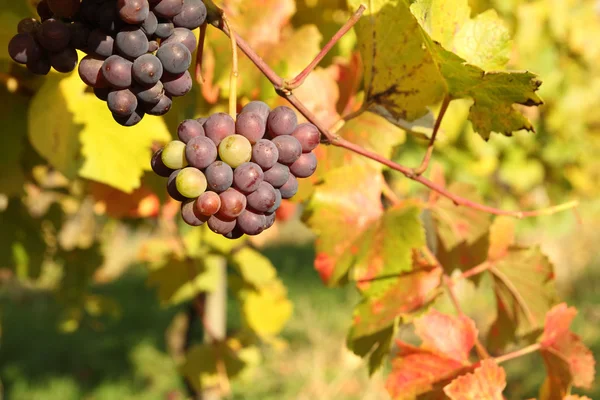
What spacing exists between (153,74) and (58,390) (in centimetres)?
458

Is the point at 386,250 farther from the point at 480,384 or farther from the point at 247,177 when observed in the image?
the point at 247,177

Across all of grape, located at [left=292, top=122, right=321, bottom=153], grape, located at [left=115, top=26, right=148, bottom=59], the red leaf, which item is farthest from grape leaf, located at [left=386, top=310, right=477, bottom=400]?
grape, located at [left=115, top=26, right=148, bottom=59]

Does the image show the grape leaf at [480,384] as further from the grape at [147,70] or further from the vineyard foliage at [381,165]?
the grape at [147,70]

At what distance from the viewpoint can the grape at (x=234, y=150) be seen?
702 millimetres

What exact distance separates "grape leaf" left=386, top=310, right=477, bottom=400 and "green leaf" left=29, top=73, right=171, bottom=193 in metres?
0.62

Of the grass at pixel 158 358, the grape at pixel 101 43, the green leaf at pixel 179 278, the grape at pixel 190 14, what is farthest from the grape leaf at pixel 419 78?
the grass at pixel 158 358

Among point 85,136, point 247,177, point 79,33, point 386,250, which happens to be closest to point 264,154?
point 247,177

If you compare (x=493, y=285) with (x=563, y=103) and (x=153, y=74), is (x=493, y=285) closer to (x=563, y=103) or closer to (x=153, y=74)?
(x=153, y=74)

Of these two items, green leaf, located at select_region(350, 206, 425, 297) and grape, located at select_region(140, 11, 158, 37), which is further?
green leaf, located at select_region(350, 206, 425, 297)

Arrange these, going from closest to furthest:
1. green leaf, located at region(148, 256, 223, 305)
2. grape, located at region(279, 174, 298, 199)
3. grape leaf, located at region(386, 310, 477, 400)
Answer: grape, located at region(279, 174, 298, 199) → grape leaf, located at region(386, 310, 477, 400) → green leaf, located at region(148, 256, 223, 305)

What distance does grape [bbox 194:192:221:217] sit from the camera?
0.69 metres

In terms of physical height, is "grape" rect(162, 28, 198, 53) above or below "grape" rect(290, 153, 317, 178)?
above

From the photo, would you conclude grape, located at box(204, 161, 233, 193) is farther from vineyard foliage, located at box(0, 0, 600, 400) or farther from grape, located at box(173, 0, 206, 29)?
vineyard foliage, located at box(0, 0, 600, 400)

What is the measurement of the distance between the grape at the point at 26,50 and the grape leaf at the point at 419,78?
506mm
